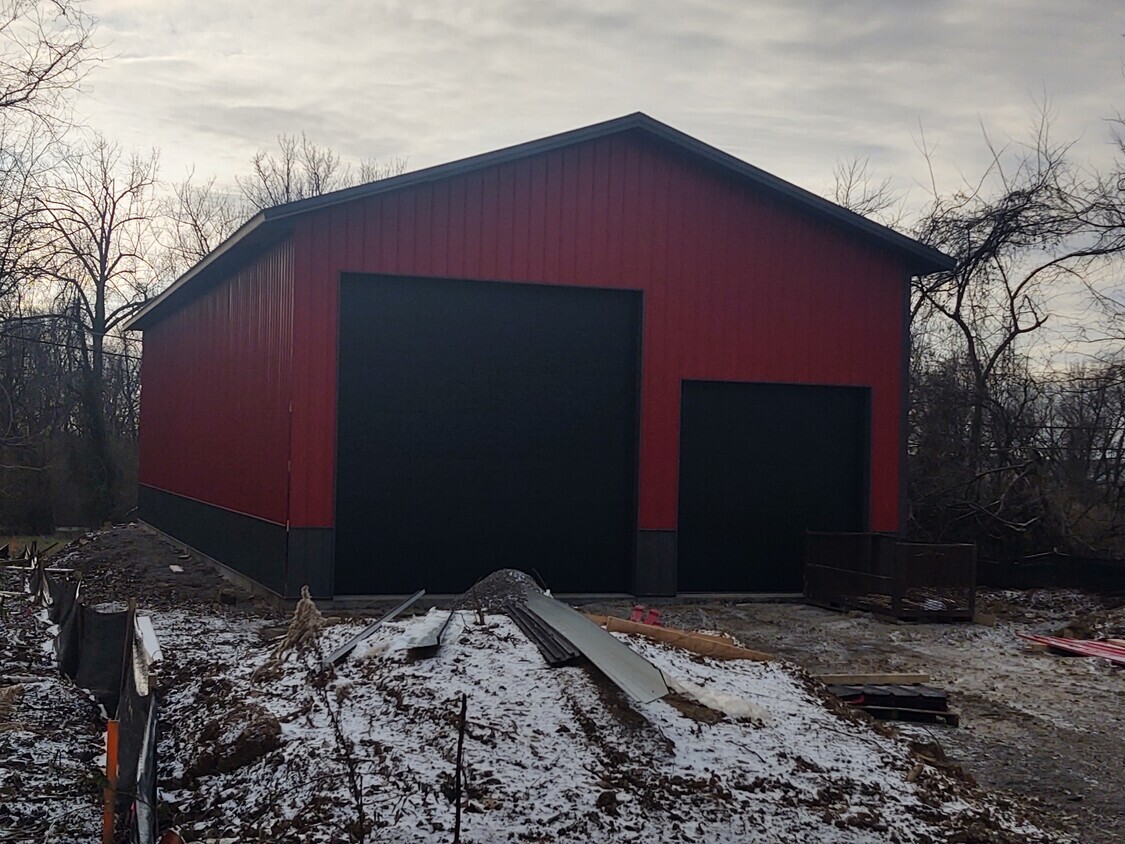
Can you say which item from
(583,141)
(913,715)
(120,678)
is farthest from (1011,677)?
(583,141)

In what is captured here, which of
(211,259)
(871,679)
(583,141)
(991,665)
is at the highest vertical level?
(583,141)

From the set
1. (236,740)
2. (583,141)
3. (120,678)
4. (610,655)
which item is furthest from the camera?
(583,141)

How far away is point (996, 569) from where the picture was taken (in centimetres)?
1686

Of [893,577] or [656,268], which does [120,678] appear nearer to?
[656,268]

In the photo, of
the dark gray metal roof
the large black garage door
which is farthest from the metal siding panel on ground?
the dark gray metal roof

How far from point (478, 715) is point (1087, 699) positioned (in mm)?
6438

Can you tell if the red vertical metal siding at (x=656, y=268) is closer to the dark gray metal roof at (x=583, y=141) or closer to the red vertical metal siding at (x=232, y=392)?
the dark gray metal roof at (x=583, y=141)

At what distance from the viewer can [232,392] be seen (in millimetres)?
16875

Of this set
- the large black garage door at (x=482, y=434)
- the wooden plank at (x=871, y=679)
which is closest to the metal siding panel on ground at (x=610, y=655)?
the wooden plank at (x=871, y=679)

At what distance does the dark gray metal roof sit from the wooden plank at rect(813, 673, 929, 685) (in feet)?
24.7

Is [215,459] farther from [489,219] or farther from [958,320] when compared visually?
[958,320]

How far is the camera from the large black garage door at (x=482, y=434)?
13.4 metres

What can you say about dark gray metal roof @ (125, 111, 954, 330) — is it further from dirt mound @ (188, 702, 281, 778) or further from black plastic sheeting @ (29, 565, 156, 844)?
dirt mound @ (188, 702, 281, 778)

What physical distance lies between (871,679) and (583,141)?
818cm
